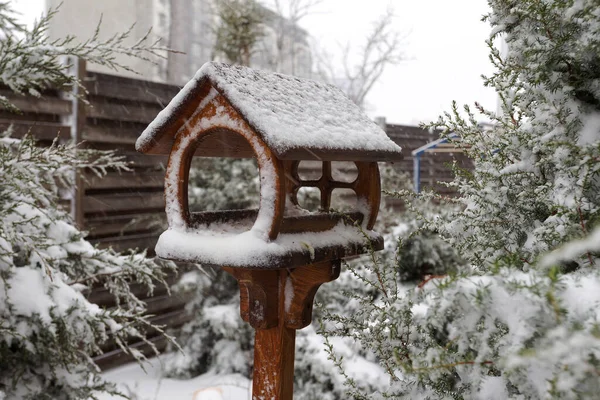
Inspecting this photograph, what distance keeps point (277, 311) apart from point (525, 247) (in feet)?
2.43

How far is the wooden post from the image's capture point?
1.49m

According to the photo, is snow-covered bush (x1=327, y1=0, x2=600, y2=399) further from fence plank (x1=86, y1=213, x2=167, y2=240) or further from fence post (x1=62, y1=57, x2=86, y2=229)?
fence plank (x1=86, y1=213, x2=167, y2=240)

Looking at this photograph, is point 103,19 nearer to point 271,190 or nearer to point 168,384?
point 168,384

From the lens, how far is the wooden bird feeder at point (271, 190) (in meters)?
1.29

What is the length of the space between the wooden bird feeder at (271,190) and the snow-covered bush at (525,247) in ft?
0.74

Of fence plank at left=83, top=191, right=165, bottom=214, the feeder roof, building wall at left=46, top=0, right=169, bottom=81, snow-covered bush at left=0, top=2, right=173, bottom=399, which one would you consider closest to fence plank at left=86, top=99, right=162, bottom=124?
fence plank at left=83, top=191, right=165, bottom=214

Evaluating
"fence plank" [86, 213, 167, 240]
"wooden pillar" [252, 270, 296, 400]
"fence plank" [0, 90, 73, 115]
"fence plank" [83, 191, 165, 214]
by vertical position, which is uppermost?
"fence plank" [0, 90, 73, 115]

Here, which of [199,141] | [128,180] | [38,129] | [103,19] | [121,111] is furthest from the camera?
[103,19]

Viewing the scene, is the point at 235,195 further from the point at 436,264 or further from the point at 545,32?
the point at 545,32

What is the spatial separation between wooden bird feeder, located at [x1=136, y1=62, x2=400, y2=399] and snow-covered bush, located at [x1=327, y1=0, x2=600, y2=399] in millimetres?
225

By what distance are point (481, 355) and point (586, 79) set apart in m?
0.67

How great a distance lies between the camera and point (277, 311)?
4.99 feet

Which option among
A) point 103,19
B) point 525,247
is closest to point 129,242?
point 525,247

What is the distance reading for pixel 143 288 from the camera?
429 cm
